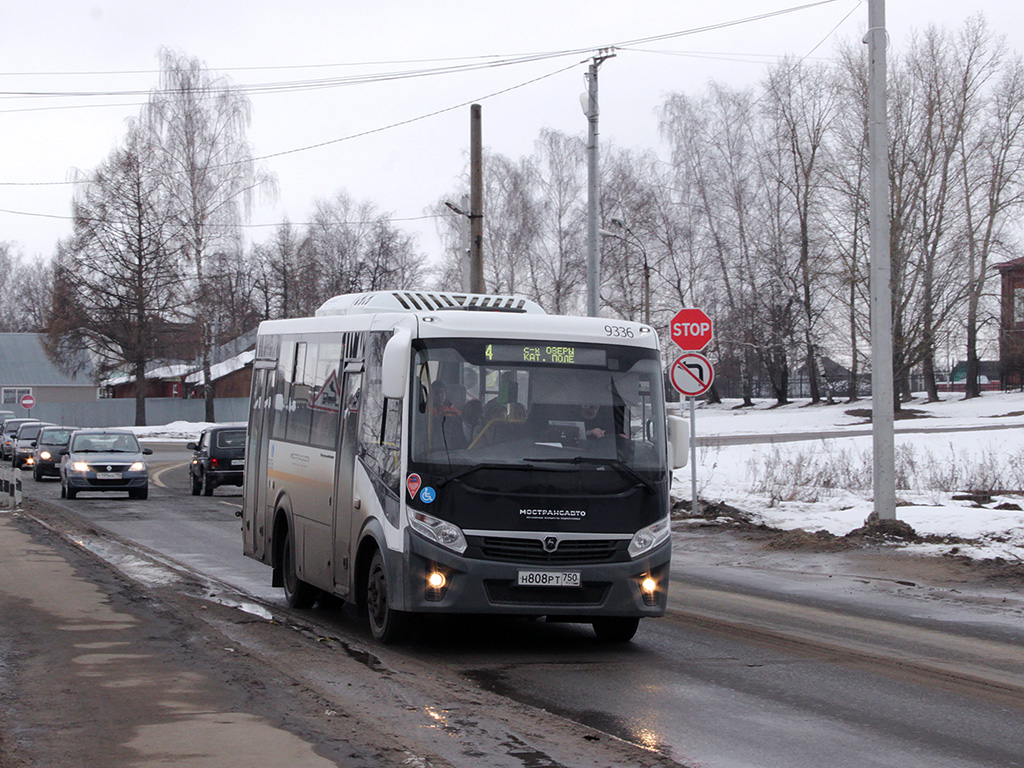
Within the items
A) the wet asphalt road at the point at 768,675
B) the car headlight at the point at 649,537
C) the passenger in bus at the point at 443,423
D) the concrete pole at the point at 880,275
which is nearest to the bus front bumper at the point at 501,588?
the car headlight at the point at 649,537

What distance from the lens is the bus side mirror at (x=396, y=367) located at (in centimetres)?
887

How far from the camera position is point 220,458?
30078mm

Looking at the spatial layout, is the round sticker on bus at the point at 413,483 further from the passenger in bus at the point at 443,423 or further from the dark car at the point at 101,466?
the dark car at the point at 101,466

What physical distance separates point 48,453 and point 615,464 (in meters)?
31.9

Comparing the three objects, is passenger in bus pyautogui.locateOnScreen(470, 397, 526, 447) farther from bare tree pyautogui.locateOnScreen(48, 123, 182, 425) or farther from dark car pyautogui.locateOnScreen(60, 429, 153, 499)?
bare tree pyautogui.locateOnScreen(48, 123, 182, 425)

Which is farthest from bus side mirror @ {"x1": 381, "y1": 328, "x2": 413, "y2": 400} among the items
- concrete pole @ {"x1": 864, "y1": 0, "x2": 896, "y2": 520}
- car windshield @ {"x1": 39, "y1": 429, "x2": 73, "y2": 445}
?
car windshield @ {"x1": 39, "y1": 429, "x2": 73, "y2": 445}

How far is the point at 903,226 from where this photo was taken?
52.0 m

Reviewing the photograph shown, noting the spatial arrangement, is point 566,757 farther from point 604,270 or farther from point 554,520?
point 604,270

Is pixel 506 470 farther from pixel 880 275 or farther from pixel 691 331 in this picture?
pixel 691 331

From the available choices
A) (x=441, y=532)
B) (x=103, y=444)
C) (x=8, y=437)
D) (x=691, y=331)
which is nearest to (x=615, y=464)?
(x=441, y=532)

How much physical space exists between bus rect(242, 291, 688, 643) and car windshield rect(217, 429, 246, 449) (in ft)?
67.2

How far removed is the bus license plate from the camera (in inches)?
347

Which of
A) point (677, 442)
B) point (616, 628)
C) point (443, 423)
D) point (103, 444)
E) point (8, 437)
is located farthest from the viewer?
point (8, 437)

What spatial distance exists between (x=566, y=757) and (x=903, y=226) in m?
49.3
